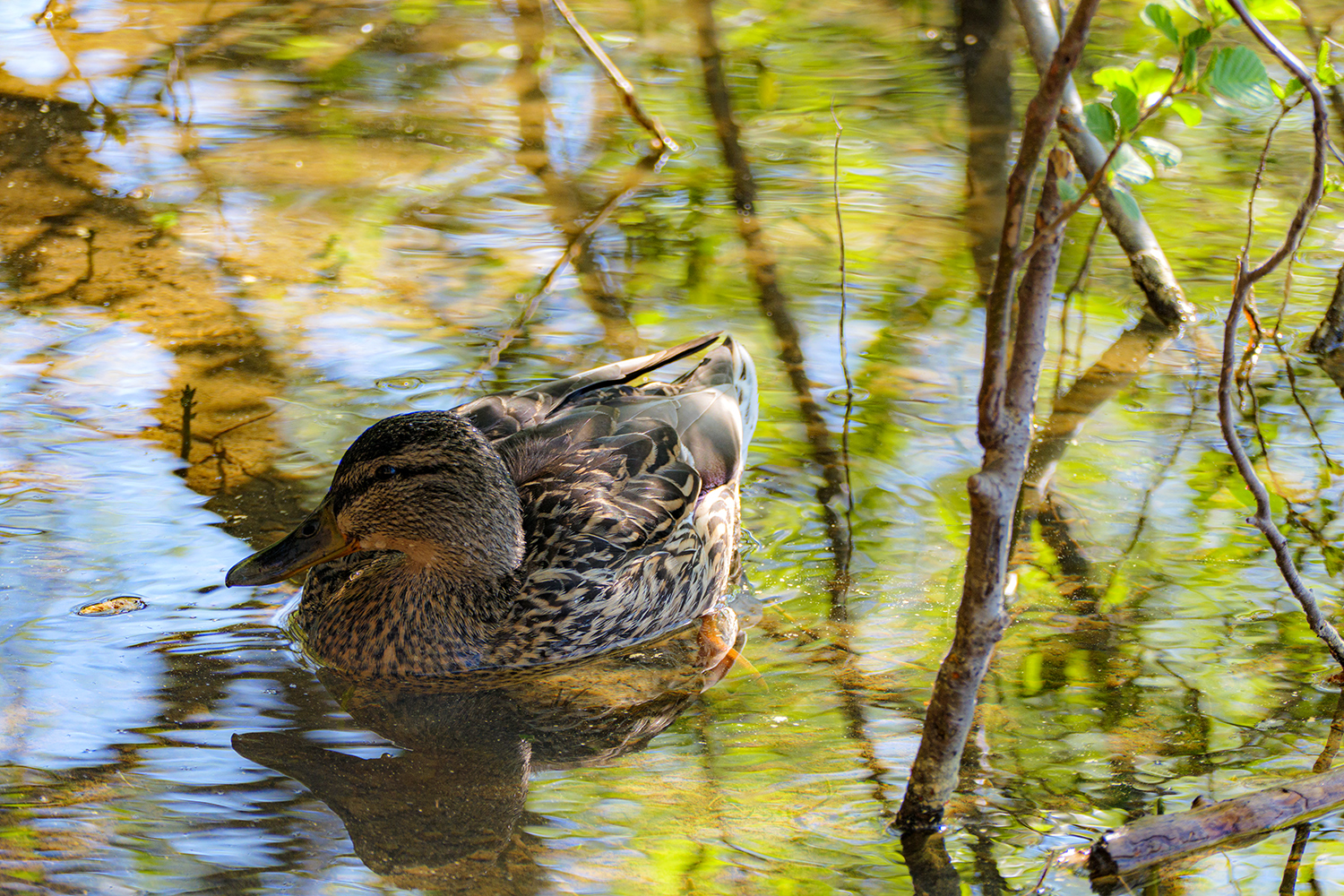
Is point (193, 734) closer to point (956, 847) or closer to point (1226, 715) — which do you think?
point (956, 847)

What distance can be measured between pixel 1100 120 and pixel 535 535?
102 inches

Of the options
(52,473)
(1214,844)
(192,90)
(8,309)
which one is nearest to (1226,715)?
(1214,844)

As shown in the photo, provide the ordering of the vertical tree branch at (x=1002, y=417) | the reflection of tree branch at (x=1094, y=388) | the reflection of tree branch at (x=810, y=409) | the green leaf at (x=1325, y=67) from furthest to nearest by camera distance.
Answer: the reflection of tree branch at (x=1094, y=388)
the green leaf at (x=1325, y=67)
the reflection of tree branch at (x=810, y=409)
the vertical tree branch at (x=1002, y=417)

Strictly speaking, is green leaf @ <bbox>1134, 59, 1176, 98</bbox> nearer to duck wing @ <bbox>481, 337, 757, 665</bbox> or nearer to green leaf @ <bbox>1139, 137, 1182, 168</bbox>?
green leaf @ <bbox>1139, 137, 1182, 168</bbox>

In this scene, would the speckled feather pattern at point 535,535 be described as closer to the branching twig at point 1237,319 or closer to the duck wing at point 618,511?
the duck wing at point 618,511

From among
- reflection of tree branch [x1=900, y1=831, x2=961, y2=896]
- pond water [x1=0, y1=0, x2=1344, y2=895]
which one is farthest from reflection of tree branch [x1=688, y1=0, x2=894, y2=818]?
reflection of tree branch [x1=900, y1=831, x2=961, y2=896]

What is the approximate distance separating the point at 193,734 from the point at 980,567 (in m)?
2.30

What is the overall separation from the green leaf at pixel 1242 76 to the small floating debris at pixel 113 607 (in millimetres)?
3603

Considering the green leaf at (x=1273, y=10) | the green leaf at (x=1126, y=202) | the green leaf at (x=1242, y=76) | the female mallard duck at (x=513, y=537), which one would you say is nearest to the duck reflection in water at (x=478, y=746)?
the female mallard duck at (x=513, y=537)

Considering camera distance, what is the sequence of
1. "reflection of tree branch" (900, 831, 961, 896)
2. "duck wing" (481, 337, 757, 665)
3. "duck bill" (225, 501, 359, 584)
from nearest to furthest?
1. "reflection of tree branch" (900, 831, 961, 896)
2. "duck bill" (225, 501, 359, 584)
3. "duck wing" (481, 337, 757, 665)

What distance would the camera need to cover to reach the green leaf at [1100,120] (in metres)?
2.94

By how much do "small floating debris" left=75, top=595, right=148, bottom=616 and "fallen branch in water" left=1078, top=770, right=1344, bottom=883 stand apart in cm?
307

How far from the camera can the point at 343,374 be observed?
19.8ft

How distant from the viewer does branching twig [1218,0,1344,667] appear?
316 cm
